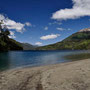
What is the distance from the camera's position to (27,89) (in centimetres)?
930

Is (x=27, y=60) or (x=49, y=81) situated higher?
(x=49, y=81)

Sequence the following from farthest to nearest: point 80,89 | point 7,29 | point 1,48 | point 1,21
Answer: point 7,29
point 1,48
point 1,21
point 80,89

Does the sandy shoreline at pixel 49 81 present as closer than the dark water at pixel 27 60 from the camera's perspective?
Yes

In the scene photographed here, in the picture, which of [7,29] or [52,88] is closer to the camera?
[52,88]

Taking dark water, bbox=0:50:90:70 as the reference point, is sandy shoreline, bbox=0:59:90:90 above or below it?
above

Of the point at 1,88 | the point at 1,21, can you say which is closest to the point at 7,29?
the point at 1,21

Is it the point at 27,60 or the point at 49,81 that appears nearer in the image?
the point at 49,81

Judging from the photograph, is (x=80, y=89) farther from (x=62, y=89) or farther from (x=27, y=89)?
(x=27, y=89)

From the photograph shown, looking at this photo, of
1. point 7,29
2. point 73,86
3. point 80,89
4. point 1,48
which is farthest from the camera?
point 7,29

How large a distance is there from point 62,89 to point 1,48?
14785 centimetres

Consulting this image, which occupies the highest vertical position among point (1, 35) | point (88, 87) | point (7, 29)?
point (7, 29)

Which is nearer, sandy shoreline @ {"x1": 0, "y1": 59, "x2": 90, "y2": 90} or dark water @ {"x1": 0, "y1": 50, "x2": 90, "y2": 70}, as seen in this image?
sandy shoreline @ {"x1": 0, "y1": 59, "x2": 90, "y2": 90}

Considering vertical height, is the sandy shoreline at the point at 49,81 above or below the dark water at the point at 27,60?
above

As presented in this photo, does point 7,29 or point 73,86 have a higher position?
point 7,29
